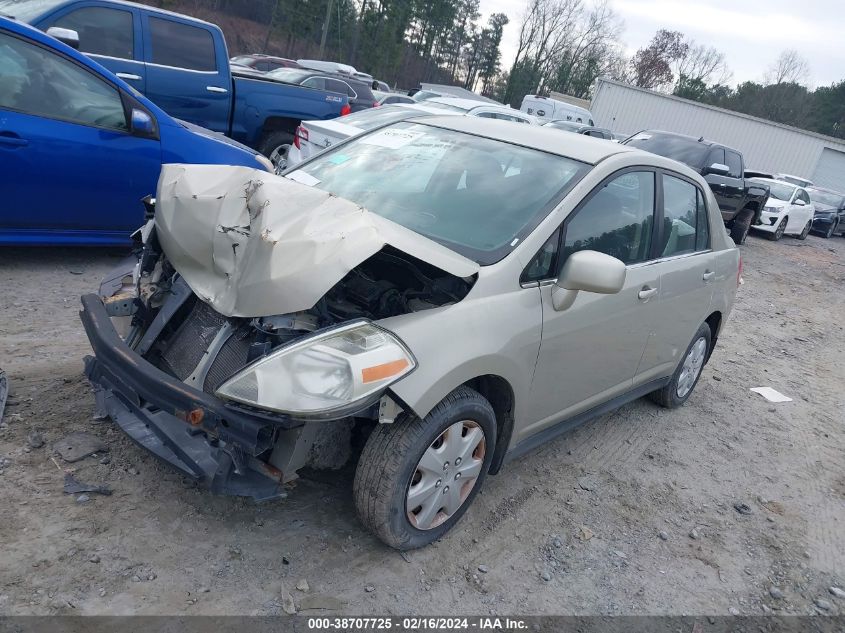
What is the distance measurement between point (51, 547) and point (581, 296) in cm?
259

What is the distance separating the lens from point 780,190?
18344 mm

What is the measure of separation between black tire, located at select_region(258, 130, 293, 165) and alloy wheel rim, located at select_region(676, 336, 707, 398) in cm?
A: 646

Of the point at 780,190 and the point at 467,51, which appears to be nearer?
the point at 780,190

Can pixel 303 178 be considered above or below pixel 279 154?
above

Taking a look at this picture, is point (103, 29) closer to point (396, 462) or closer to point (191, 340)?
point (191, 340)

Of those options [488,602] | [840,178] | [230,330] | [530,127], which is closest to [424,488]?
[488,602]

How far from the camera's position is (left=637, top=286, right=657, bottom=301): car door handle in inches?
151

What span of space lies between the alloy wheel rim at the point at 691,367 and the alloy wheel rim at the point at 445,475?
2.59 m

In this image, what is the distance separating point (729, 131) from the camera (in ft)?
106

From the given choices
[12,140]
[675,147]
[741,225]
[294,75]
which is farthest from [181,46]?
[741,225]

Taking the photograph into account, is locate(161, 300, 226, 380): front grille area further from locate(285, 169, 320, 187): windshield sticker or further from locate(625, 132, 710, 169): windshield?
locate(625, 132, 710, 169): windshield

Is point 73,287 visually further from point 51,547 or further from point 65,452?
point 51,547

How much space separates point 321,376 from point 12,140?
3.71 meters

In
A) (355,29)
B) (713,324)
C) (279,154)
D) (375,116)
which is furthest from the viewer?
(355,29)
